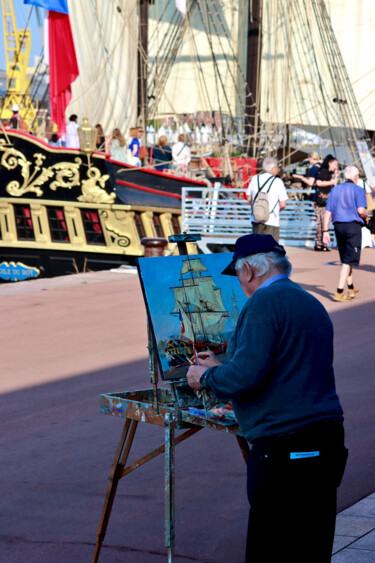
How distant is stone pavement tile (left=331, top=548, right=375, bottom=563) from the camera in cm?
375

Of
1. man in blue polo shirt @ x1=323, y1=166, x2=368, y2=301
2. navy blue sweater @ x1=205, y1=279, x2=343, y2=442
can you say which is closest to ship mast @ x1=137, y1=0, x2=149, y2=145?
man in blue polo shirt @ x1=323, y1=166, x2=368, y2=301

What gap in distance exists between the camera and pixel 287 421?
2.95 meters

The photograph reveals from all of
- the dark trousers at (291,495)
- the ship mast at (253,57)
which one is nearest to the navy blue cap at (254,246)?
the dark trousers at (291,495)

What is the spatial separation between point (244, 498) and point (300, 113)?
32014 millimetres

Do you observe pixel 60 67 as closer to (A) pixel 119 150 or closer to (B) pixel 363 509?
(A) pixel 119 150

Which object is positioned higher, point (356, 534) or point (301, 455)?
point (301, 455)

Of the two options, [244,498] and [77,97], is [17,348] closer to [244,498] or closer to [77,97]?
[244,498]

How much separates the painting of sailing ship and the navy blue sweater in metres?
→ 0.53

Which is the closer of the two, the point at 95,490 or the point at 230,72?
the point at 95,490

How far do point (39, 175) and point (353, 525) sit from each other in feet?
43.2

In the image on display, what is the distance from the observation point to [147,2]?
25875 mm

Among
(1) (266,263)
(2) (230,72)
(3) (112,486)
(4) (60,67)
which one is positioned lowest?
(3) (112,486)

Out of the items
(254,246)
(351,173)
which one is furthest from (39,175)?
(254,246)

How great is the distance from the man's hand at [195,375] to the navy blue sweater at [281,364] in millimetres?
198
